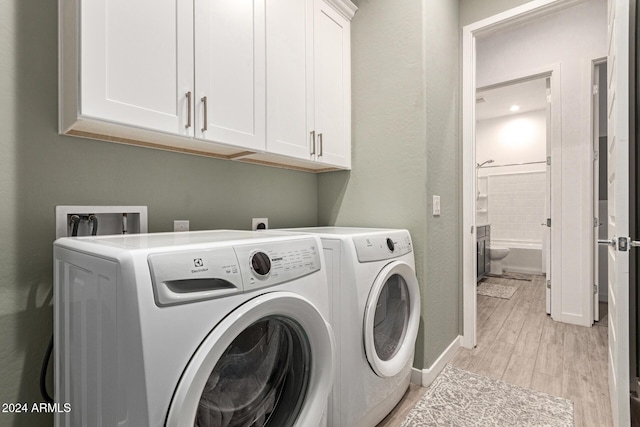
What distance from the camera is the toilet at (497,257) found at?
15.1 ft

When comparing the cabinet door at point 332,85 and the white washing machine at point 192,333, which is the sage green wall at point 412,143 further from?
the white washing machine at point 192,333

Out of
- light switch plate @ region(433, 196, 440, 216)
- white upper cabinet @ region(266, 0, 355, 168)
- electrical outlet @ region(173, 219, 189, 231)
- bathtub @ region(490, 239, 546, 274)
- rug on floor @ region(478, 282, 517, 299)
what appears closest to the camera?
electrical outlet @ region(173, 219, 189, 231)

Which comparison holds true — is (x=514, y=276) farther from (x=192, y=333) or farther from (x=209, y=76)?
(x=192, y=333)

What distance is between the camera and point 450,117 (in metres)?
2.16

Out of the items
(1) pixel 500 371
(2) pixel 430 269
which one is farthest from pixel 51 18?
(1) pixel 500 371

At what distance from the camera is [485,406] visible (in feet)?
5.33

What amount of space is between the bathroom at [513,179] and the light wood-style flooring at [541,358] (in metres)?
1.87

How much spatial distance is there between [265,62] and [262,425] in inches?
58.5

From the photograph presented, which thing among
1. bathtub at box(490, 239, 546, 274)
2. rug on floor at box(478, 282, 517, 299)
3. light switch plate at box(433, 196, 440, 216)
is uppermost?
light switch plate at box(433, 196, 440, 216)

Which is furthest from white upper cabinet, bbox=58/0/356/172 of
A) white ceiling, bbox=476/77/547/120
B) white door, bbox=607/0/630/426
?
white ceiling, bbox=476/77/547/120

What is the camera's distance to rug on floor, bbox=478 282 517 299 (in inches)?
146

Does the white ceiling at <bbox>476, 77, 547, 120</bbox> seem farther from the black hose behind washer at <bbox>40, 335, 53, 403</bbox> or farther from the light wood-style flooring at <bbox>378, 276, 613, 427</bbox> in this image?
the black hose behind washer at <bbox>40, 335, 53, 403</bbox>

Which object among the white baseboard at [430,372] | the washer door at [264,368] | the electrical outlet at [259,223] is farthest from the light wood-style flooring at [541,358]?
the electrical outlet at [259,223]

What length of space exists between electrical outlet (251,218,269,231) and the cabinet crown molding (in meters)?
1.35
